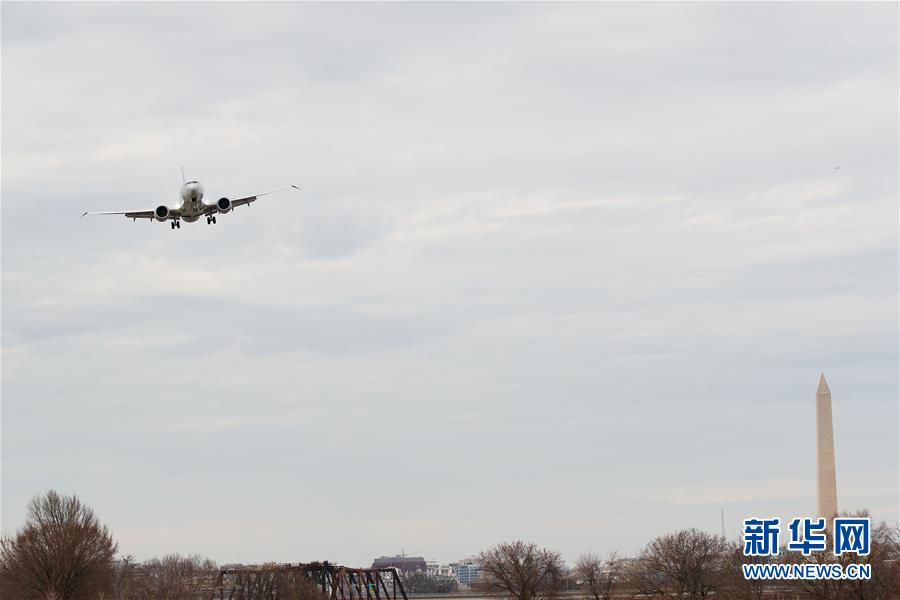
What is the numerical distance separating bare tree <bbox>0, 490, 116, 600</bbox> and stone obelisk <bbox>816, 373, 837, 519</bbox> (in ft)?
331

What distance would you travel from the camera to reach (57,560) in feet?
456

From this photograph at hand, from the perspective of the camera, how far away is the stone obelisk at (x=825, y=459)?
622 feet

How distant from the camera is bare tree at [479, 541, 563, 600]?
173750 millimetres

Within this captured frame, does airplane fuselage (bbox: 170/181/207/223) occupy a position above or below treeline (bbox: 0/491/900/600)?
above

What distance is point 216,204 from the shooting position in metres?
108

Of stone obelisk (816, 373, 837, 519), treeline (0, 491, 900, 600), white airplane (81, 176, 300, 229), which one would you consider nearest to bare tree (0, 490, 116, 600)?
treeline (0, 491, 900, 600)

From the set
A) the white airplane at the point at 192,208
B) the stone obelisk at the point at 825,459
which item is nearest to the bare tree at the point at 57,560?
the white airplane at the point at 192,208

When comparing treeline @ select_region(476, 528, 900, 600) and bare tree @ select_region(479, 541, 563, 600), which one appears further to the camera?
bare tree @ select_region(479, 541, 563, 600)

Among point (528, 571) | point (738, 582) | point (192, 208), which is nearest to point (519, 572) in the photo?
point (528, 571)

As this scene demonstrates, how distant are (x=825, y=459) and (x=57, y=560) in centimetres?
10914

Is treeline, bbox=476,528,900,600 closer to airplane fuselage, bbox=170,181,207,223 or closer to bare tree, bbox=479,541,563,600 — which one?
bare tree, bbox=479,541,563,600
